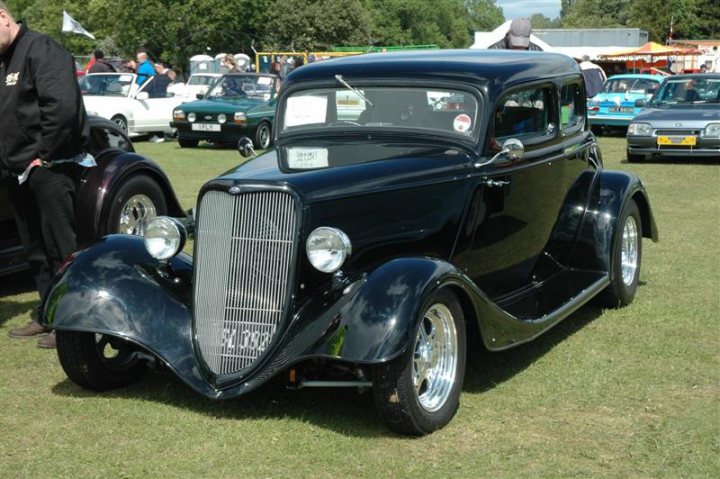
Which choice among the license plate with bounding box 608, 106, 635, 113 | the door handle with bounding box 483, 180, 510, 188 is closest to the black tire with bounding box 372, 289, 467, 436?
the door handle with bounding box 483, 180, 510, 188

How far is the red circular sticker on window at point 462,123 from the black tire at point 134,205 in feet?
10.7

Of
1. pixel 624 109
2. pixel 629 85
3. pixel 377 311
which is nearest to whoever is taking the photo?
pixel 377 311

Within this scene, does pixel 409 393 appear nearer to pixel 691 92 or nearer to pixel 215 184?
pixel 215 184

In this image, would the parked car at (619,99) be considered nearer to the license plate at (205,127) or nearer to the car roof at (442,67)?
the license plate at (205,127)

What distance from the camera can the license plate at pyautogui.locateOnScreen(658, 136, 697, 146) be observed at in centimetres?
1656

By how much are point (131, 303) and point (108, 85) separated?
1756cm

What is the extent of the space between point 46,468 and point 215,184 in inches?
61.8

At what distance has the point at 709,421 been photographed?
16.0 ft

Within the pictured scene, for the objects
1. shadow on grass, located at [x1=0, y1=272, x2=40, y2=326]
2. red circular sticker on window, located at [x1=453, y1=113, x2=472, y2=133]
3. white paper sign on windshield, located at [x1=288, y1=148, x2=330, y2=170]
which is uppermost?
red circular sticker on window, located at [x1=453, y1=113, x2=472, y2=133]

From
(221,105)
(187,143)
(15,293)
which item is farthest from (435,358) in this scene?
(187,143)

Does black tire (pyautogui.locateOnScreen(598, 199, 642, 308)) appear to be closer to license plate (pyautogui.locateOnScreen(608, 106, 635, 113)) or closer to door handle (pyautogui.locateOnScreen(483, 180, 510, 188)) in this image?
door handle (pyautogui.locateOnScreen(483, 180, 510, 188))

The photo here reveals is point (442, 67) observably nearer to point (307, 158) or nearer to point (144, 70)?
point (307, 158)

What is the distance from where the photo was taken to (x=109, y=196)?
7.78 m

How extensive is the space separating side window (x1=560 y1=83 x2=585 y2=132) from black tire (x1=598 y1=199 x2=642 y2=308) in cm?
72
